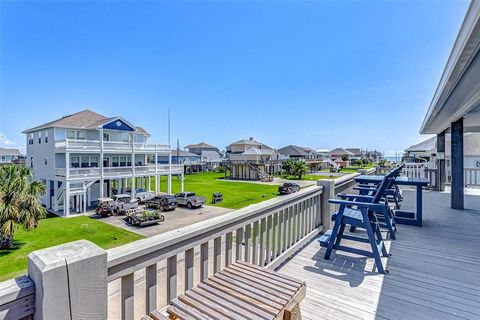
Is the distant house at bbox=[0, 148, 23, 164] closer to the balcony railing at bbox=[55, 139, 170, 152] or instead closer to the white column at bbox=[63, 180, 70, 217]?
the balcony railing at bbox=[55, 139, 170, 152]

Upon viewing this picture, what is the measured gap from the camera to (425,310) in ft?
7.05

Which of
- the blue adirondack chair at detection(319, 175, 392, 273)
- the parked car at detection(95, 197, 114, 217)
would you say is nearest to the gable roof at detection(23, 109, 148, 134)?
the parked car at detection(95, 197, 114, 217)

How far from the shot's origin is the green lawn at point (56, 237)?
8398 mm

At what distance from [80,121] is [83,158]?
10.6ft

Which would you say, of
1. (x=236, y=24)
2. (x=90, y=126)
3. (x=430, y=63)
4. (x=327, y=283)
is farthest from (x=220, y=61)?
(x=327, y=283)

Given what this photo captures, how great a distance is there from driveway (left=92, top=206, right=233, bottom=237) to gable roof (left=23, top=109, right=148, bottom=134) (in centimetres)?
738

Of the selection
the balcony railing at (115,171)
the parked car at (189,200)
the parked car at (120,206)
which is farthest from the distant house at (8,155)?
the parked car at (189,200)

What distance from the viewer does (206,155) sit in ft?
187

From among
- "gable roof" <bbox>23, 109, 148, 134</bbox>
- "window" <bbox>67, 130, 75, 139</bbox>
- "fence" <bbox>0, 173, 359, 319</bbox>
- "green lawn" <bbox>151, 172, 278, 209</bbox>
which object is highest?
"gable roof" <bbox>23, 109, 148, 134</bbox>

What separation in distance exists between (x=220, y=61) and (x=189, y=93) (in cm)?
1255

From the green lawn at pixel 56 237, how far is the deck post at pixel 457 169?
11248 mm

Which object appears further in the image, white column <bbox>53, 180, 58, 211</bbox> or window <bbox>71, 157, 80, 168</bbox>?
window <bbox>71, 157, 80, 168</bbox>

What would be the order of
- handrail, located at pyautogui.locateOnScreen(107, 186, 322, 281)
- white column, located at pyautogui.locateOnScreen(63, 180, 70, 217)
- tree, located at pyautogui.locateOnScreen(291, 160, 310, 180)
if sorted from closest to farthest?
handrail, located at pyautogui.locateOnScreen(107, 186, 322, 281), white column, located at pyautogui.locateOnScreen(63, 180, 70, 217), tree, located at pyautogui.locateOnScreen(291, 160, 310, 180)

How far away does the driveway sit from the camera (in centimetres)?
1170
